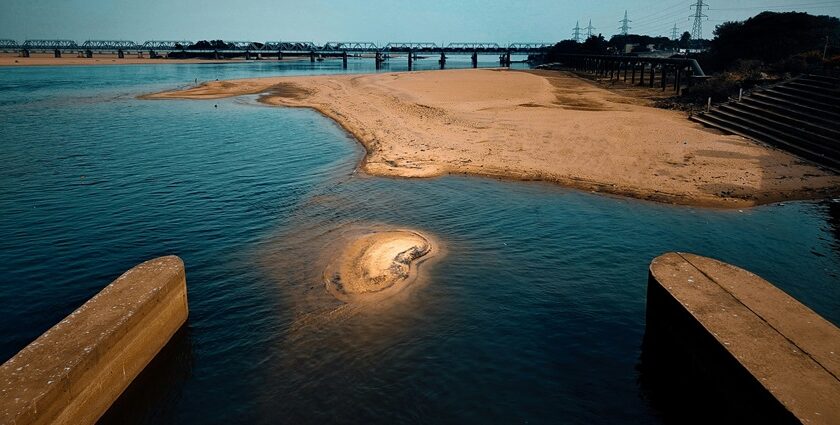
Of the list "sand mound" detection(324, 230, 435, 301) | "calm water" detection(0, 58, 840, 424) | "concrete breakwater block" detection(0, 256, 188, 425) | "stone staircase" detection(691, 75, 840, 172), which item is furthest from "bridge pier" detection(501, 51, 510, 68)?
"concrete breakwater block" detection(0, 256, 188, 425)

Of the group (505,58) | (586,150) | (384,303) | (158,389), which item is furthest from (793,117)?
(505,58)

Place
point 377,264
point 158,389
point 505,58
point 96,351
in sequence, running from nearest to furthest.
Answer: point 96,351, point 158,389, point 377,264, point 505,58

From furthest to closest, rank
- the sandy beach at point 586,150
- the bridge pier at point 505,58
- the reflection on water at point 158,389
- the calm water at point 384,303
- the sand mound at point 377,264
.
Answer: the bridge pier at point 505,58 → the sandy beach at point 586,150 → the sand mound at point 377,264 → the calm water at point 384,303 → the reflection on water at point 158,389

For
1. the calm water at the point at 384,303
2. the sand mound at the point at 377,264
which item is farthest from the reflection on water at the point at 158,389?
the sand mound at the point at 377,264

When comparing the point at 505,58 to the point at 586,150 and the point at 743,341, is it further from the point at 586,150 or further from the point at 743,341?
the point at 743,341

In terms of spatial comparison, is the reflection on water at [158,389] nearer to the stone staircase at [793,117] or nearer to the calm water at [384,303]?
the calm water at [384,303]

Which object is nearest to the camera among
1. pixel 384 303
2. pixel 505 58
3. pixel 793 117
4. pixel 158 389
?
pixel 158 389
